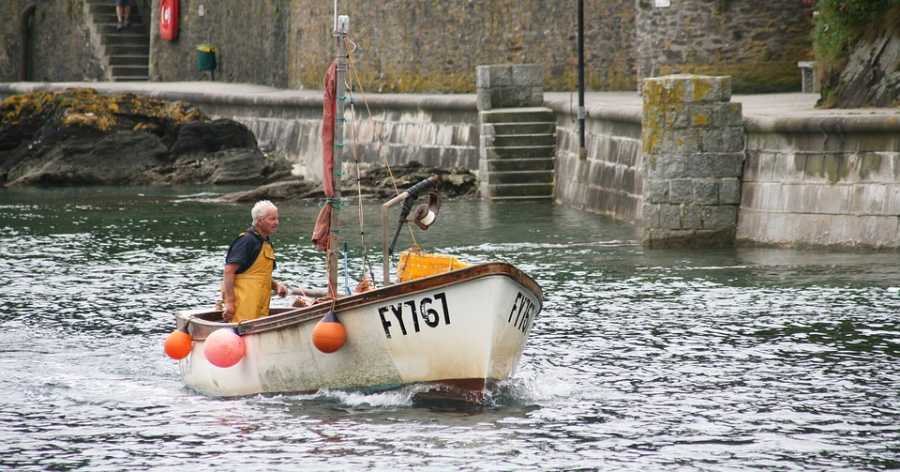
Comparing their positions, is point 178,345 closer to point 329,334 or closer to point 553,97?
point 329,334

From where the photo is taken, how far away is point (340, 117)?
14258 millimetres

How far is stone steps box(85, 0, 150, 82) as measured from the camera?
52.4 metres

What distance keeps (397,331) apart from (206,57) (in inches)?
1431

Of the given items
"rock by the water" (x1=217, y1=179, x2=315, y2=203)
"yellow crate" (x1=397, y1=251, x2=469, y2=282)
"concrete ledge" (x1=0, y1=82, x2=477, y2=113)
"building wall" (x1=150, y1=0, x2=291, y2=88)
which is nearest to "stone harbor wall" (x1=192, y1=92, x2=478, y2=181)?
"concrete ledge" (x1=0, y1=82, x2=477, y2=113)

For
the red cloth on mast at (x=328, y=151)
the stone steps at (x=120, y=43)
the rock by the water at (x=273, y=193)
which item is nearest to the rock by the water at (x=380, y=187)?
the rock by the water at (x=273, y=193)

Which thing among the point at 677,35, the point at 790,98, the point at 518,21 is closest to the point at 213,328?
the point at 790,98

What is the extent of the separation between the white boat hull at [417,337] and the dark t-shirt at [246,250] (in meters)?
0.54

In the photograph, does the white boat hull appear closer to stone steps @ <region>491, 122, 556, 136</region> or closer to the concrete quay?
the concrete quay

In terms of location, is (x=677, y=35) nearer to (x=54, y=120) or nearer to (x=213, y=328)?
(x=54, y=120)

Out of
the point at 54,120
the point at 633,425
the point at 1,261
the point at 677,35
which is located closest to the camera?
the point at 633,425

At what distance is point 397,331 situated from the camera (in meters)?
13.3

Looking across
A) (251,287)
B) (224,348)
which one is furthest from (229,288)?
(224,348)

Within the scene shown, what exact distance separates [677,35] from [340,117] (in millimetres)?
18813

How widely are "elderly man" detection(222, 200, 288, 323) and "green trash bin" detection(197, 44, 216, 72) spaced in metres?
34.8
